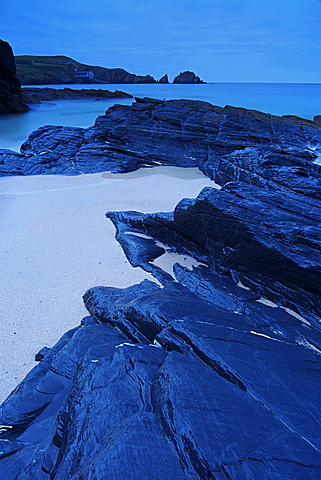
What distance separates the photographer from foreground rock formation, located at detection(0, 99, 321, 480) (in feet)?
6.16

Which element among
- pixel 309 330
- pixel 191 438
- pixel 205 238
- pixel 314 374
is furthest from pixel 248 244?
pixel 191 438

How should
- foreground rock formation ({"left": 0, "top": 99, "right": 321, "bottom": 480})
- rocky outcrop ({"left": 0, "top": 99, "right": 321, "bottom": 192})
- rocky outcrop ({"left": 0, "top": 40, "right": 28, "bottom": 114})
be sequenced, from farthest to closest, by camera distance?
rocky outcrop ({"left": 0, "top": 40, "right": 28, "bottom": 114}) → rocky outcrop ({"left": 0, "top": 99, "right": 321, "bottom": 192}) → foreground rock formation ({"left": 0, "top": 99, "right": 321, "bottom": 480})

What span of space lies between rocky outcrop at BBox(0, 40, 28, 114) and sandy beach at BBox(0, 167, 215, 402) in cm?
2949

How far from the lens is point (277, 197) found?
5.23m

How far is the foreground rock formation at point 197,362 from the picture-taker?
1.88 m

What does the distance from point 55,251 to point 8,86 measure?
3795 centimetres

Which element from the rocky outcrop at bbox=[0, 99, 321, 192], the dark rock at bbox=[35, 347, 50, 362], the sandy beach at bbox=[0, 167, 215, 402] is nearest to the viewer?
the dark rock at bbox=[35, 347, 50, 362]

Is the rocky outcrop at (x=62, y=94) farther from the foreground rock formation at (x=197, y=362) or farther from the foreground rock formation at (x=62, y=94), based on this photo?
the foreground rock formation at (x=197, y=362)

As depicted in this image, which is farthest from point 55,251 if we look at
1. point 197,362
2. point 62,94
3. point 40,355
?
point 62,94

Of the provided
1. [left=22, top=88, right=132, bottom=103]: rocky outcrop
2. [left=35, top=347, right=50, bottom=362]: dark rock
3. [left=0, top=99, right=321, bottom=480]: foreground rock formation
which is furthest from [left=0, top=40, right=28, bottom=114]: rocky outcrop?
[left=35, top=347, right=50, bottom=362]: dark rock

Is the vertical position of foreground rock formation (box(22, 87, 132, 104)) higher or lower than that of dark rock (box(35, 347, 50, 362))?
higher

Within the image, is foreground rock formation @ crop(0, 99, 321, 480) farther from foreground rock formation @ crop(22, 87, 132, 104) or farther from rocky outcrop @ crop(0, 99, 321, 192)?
foreground rock formation @ crop(22, 87, 132, 104)

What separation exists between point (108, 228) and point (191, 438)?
5980mm

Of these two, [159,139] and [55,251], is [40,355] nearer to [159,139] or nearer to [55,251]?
[55,251]
